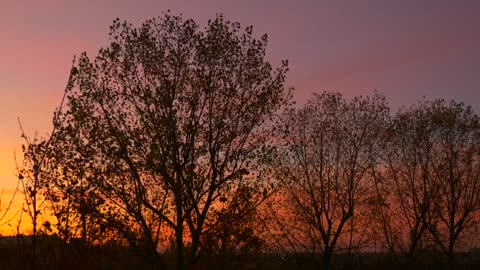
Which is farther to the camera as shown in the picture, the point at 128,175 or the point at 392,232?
the point at 392,232

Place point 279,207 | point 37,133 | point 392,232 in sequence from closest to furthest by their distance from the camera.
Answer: point 37,133
point 279,207
point 392,232

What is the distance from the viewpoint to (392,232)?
170 ft

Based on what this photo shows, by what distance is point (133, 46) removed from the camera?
29.8 m

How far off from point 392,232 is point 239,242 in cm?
2610

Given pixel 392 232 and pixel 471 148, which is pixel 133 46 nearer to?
pixel 392 232

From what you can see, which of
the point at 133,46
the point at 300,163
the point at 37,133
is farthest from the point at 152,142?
the point at 300,163

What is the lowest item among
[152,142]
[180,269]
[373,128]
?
[180,269]

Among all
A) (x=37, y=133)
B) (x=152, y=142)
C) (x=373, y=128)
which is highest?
(x=373, y=128)

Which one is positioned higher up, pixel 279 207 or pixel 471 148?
pixel 471 148

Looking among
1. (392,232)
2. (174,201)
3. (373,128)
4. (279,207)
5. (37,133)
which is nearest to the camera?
(37,133)

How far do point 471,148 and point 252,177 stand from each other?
29199 mm

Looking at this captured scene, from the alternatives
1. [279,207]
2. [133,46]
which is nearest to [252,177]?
[133,46]

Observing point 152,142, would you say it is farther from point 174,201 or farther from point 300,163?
point 300,163

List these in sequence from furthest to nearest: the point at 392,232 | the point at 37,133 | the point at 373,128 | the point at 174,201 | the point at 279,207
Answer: the point at 392,232
the point at 373,128
the point at 279,207
the point at 174,201
the point at 37,133
